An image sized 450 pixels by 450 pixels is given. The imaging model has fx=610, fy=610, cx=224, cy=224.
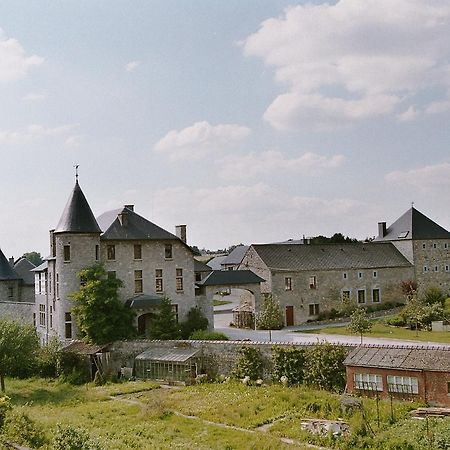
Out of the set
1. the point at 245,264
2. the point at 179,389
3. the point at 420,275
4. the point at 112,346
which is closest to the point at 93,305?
the point at 112,346

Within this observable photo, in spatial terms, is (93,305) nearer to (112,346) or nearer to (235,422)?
(112,346)

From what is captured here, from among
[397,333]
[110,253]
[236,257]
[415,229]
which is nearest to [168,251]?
[110,253]

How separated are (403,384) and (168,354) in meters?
12.7

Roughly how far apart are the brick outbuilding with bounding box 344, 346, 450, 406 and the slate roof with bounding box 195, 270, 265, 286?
16082 millimetres

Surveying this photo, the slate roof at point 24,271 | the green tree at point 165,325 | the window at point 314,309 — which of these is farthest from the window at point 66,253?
the window at point 314,309

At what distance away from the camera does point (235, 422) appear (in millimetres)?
21453

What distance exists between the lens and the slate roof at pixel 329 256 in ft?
154

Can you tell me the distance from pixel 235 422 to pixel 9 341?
1529cm

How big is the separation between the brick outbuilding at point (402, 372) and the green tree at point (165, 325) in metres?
13.4

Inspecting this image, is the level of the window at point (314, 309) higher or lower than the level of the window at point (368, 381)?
higher

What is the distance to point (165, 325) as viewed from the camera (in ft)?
117

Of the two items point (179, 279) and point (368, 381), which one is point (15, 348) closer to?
point (179, 279)

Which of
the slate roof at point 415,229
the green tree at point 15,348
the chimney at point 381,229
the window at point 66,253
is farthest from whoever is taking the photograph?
the chimney at point 381,229

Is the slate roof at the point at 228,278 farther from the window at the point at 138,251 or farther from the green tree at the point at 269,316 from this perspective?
the window at the point at 138,251
